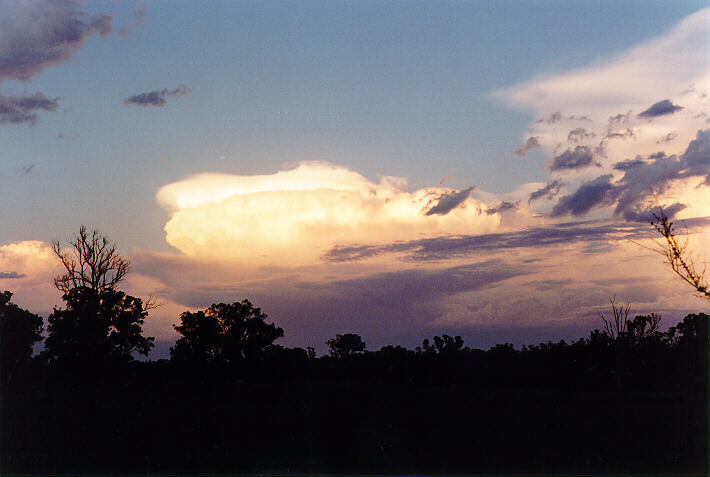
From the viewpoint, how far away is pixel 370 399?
4212cm

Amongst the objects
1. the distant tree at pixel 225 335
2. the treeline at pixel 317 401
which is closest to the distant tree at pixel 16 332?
the treeline at pixel 317 401

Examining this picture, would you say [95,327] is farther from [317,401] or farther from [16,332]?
[317,401]

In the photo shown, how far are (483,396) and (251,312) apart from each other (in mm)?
23709

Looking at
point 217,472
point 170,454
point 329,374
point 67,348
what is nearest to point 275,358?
point 329,374

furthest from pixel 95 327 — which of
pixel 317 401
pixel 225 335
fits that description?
pixel 317 401

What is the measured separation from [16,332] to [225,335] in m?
22.6

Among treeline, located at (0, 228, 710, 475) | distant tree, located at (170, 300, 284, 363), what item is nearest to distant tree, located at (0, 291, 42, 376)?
treeline, located at (0, 228, 710, 475)

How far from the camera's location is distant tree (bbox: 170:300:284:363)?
2345 inches

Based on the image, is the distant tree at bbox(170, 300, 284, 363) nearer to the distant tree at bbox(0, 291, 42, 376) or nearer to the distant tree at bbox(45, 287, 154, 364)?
the distant tree at bbox(45, 287, 154, 364)

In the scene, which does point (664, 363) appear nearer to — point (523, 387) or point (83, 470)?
point (523, 387)

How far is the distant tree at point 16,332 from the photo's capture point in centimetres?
6656

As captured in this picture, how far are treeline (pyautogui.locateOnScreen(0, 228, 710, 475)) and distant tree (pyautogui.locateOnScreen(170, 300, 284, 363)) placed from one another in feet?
0.38

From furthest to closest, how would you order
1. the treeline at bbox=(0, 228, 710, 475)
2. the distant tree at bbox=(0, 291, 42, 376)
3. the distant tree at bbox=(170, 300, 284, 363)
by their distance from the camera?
the distant tree at bbox=(0, 291, 42, 376) → the distant tree at bbox=(170, 300, 284, 363) → the treeline at bbox=(0, 228, 710, 475)

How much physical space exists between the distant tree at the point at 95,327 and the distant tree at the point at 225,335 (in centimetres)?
442
